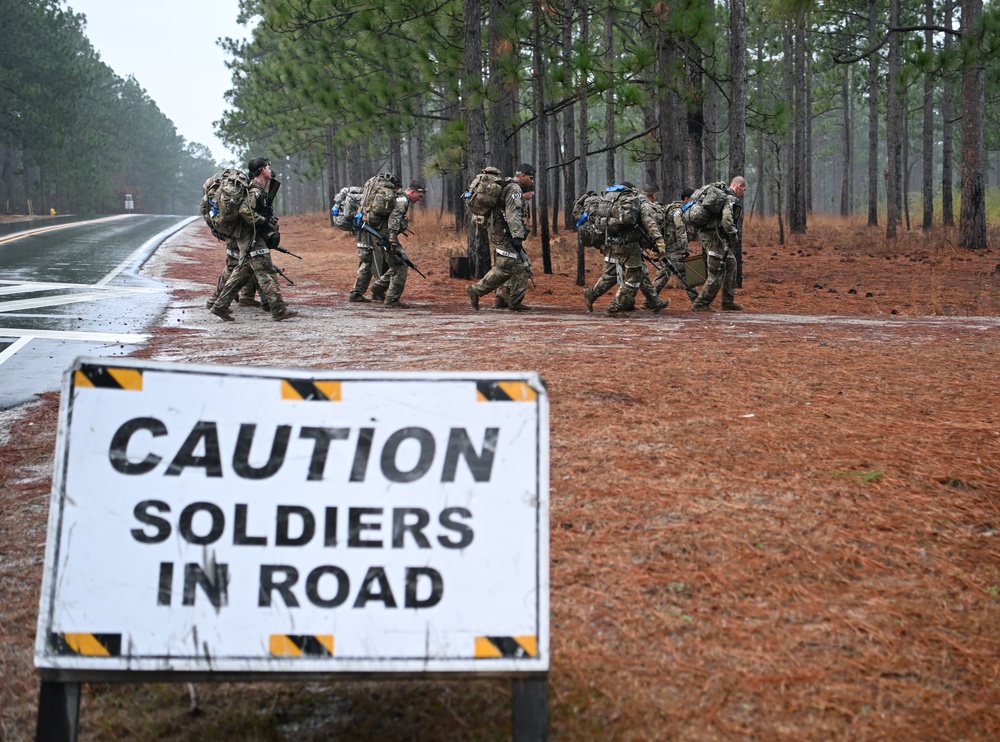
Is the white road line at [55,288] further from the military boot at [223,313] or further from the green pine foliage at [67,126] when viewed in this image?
the green pine foliage at [67,126]

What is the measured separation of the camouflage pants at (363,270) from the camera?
48.7ft

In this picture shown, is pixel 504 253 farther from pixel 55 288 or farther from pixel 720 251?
pixel 55 288

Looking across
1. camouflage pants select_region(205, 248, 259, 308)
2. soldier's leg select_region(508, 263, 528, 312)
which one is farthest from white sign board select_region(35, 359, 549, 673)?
soldier's leg select_region(508, 263, 528, 312)

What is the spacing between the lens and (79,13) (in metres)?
72.3

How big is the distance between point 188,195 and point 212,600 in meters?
174

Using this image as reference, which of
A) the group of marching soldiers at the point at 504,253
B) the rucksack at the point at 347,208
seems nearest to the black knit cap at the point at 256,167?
the group of marching soldiers at the point at 504,253

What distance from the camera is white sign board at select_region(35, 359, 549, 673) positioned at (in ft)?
9.53

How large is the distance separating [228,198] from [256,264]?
86 cm

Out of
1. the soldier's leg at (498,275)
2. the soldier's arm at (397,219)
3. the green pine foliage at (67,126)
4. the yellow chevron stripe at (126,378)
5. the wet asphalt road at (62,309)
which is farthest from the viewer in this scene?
the green pine foliage at (67,126)

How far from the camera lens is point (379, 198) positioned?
1409cm

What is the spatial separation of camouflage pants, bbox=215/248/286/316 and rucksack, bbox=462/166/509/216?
2.66 meters

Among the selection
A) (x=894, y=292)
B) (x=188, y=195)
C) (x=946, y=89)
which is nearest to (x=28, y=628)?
(x=894, y=292)

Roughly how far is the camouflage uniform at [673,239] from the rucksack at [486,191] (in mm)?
3060

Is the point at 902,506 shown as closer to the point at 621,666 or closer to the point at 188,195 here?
the point at 621,666
